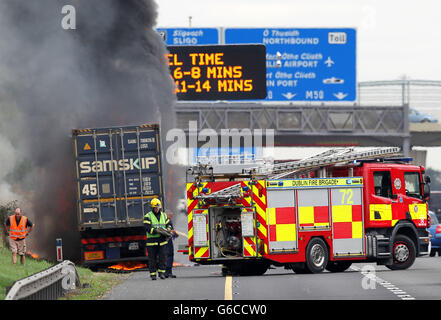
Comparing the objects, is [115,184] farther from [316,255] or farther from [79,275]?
[316,255]

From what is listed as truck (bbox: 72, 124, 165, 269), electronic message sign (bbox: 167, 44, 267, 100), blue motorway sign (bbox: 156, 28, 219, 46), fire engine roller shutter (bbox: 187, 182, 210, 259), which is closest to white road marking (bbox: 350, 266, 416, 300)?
fire engine roller shutter (bbox: 187, 182, 210, 259)

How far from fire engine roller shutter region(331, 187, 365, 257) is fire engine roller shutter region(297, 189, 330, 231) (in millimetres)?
182

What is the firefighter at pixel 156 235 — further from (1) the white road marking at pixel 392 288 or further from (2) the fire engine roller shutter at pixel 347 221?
(1) the white road marking at pixel 392 288

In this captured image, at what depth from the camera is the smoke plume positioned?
93.2 feet

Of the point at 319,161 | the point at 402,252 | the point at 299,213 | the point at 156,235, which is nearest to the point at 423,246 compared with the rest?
the point at 402,252

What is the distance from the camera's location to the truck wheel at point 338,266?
24.2m

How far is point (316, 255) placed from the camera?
22672 millimetres

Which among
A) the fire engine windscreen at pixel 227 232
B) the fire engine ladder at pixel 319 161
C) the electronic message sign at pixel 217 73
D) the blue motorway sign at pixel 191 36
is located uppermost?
the blue motorway sign at pixel 191 36

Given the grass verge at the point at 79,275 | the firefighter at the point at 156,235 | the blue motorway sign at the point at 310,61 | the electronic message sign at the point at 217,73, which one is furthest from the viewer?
the blue motorway sign at the point at 310,61

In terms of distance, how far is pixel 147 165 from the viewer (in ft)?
84.2

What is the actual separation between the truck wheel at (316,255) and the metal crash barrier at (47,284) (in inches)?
218

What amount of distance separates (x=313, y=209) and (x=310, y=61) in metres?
26.9

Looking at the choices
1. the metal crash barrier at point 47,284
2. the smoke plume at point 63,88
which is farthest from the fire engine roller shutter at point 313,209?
the smoke plume at point 63,88
